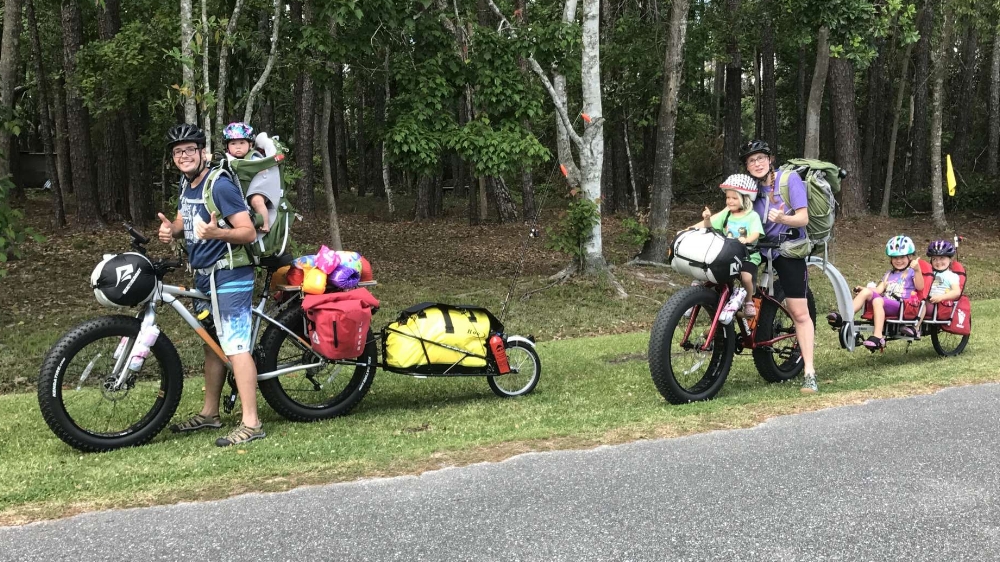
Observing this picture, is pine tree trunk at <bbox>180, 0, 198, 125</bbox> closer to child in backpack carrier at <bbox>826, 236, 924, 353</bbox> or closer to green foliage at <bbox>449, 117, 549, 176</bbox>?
green foliage at <bbox>449, 117, 549, 176</bbox>

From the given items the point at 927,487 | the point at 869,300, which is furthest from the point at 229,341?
the point at 869,300

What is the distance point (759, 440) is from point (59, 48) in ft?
90.9

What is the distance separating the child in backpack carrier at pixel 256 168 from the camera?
204 inches

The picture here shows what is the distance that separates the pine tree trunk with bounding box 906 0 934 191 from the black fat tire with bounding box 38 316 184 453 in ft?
81.5

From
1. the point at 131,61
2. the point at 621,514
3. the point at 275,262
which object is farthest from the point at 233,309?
the point at 131,61

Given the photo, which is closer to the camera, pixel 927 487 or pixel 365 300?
pixel 927 487

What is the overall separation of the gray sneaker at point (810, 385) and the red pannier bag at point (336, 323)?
340cm

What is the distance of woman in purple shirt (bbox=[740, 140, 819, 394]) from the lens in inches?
234

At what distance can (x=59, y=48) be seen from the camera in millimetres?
25406

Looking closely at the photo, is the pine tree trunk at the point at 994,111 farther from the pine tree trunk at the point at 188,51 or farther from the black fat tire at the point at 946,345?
the pine tree trunk at the point at 188,51

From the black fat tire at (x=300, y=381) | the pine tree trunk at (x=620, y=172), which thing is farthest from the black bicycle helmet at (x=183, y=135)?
the pine tree trunk at (x=620, y=172)

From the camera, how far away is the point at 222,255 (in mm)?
4973

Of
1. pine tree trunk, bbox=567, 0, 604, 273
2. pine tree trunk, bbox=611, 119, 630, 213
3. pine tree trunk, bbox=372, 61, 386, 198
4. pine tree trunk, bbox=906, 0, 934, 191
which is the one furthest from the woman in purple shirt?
pine tree trunk, bbox=906, 0, 934, 191

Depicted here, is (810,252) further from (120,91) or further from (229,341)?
(120,91)
